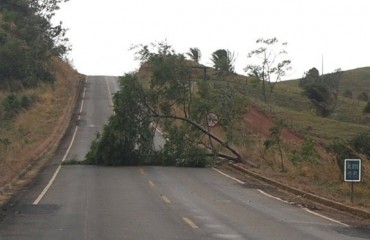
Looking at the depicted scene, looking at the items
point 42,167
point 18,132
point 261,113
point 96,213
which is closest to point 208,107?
point 42,167

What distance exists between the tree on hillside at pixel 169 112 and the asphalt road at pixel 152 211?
9.53 ft

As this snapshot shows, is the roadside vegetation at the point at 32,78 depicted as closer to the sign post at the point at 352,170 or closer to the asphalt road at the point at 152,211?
the asphalt road at the point at 152,211

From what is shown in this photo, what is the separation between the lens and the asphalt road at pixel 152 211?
12.5 meters

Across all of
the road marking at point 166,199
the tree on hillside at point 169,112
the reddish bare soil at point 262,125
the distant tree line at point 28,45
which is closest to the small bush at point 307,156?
the tree on hillside at point 169,112

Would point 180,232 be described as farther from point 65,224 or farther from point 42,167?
point 42,167

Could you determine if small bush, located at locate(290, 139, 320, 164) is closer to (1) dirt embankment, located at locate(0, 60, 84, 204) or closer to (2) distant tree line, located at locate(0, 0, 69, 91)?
(1) dirt embankment, located at locate(0, 60, 84, 204)

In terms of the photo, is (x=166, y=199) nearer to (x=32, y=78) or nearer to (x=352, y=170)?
(x=352, y=170)

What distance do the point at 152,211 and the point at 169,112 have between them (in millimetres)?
15767

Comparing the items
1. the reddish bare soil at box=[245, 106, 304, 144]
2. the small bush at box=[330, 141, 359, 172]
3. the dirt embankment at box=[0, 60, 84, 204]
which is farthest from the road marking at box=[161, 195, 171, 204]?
the reddish bare soil at box=[245, 106, 304, 144]

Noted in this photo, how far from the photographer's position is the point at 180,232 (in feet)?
40.8

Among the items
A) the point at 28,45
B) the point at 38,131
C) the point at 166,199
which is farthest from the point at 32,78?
the point at 166,199

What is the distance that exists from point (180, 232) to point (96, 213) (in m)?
3.33

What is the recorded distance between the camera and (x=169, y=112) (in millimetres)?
31266

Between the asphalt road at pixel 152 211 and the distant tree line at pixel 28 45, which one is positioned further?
the distant tree line at pixel 28 45
